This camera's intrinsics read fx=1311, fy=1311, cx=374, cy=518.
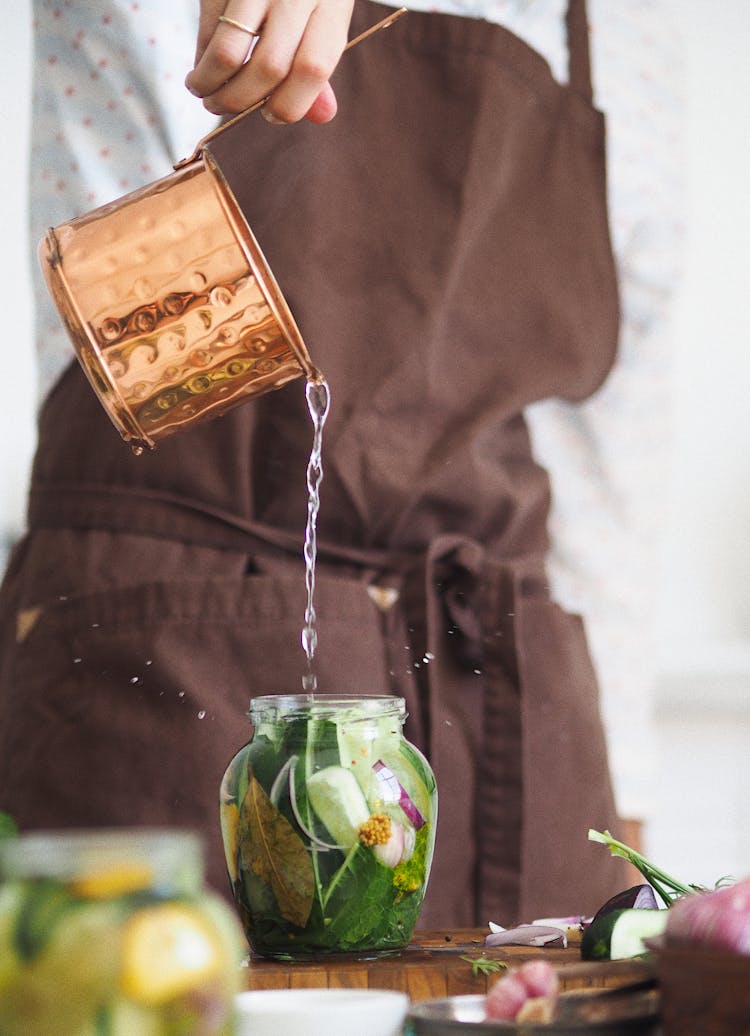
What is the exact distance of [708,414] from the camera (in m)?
1.63

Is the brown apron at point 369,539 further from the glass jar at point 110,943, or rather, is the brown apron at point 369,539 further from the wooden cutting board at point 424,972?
the glass jar at point 110,943

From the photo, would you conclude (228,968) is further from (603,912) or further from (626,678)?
(626,678)

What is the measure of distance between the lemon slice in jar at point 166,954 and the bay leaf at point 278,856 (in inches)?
8.7

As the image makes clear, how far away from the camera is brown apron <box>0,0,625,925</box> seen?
2.72ft

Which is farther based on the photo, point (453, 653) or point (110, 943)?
point (453, 653)

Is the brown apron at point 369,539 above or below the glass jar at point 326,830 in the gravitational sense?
above

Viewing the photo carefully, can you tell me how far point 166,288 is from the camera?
1.97ft

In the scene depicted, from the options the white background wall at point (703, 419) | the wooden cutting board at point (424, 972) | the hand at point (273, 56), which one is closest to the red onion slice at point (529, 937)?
the wooden cutting board at point (424, 972)

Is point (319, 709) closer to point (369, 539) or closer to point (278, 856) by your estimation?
point (278, 856)

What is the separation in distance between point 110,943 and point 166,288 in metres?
0.37

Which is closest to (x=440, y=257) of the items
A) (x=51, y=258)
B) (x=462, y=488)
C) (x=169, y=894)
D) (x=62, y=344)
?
(x=462, y=488)

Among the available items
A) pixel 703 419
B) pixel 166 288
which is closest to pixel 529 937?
pixel 166 288

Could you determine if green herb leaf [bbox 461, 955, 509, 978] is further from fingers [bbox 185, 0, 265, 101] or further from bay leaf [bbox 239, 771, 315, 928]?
fingers [bbox 185, 0, 265, 101]

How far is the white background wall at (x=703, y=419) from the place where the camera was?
1.59m
